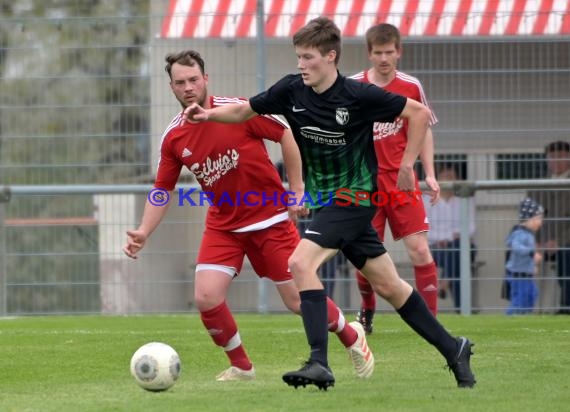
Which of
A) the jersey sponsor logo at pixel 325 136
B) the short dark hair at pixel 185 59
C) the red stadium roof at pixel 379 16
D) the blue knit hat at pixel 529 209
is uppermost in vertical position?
the red stadium roof at pixel 379 16

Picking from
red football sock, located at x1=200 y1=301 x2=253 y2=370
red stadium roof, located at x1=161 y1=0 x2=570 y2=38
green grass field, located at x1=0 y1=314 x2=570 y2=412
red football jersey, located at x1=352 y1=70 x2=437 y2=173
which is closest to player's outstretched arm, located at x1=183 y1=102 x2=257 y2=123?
red football sock, located at x1=200 y1=301 x2=253 y2=370

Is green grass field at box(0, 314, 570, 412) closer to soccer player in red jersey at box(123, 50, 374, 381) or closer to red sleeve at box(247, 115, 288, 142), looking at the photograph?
soccer player in red jersey at box(123, 50, 374, 381)

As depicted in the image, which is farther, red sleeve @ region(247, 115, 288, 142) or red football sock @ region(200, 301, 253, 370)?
red sleeve @ region(247, 115, 288, 142)

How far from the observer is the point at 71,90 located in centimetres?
1273

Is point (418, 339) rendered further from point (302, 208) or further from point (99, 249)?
point (99, 249)

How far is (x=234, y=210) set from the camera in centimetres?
771

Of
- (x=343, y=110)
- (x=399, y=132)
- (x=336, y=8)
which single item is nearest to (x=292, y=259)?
(x=343, y=110)

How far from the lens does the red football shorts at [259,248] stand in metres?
7.70

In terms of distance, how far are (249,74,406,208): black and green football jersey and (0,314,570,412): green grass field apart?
1018 millimetres

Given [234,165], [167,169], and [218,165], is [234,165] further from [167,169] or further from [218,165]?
[167,169]

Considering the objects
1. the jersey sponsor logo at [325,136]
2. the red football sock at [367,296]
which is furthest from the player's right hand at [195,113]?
the red football sock at [367,296]

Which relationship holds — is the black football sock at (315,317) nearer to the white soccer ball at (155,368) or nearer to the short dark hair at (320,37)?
the white soccer ball at (155,368)

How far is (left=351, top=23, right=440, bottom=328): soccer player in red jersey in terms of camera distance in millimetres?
9375

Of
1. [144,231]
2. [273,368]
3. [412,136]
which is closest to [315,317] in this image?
[412,136]
